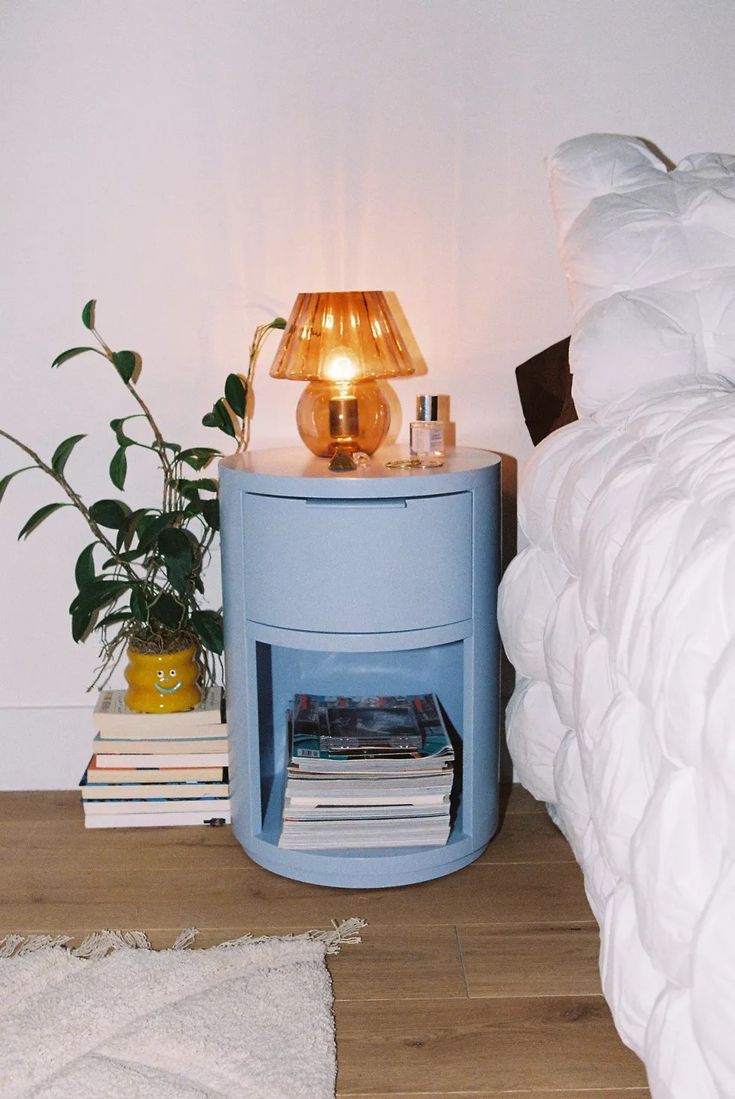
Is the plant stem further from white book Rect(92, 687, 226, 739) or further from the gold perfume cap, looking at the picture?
the gold perfume cap

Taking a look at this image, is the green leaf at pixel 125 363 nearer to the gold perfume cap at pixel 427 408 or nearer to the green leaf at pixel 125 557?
the green leaf at pixel 125 557

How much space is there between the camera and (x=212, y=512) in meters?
1.78

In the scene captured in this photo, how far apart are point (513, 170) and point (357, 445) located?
551 millimetres

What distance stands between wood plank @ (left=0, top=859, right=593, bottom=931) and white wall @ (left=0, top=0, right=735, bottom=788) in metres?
0.66

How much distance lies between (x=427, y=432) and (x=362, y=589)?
0.93 feet

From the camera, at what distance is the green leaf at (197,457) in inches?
69.3

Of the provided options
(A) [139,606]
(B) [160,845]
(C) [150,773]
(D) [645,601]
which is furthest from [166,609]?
(D) [645,601]

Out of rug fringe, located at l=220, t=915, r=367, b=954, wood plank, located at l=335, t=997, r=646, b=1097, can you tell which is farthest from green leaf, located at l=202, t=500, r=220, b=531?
wood plank, located at l=335, t=997, r=646, b=1097

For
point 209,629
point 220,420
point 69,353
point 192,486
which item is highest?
point 69,353

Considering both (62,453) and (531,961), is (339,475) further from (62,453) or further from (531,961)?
(531,961)

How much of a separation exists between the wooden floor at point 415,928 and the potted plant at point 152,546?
263 mm

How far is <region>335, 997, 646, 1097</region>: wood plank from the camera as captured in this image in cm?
120

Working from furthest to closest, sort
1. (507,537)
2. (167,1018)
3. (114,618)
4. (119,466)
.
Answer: (507,537), (114,618), (119,466), (167,1018)

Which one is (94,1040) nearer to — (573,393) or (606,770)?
(606,770)
